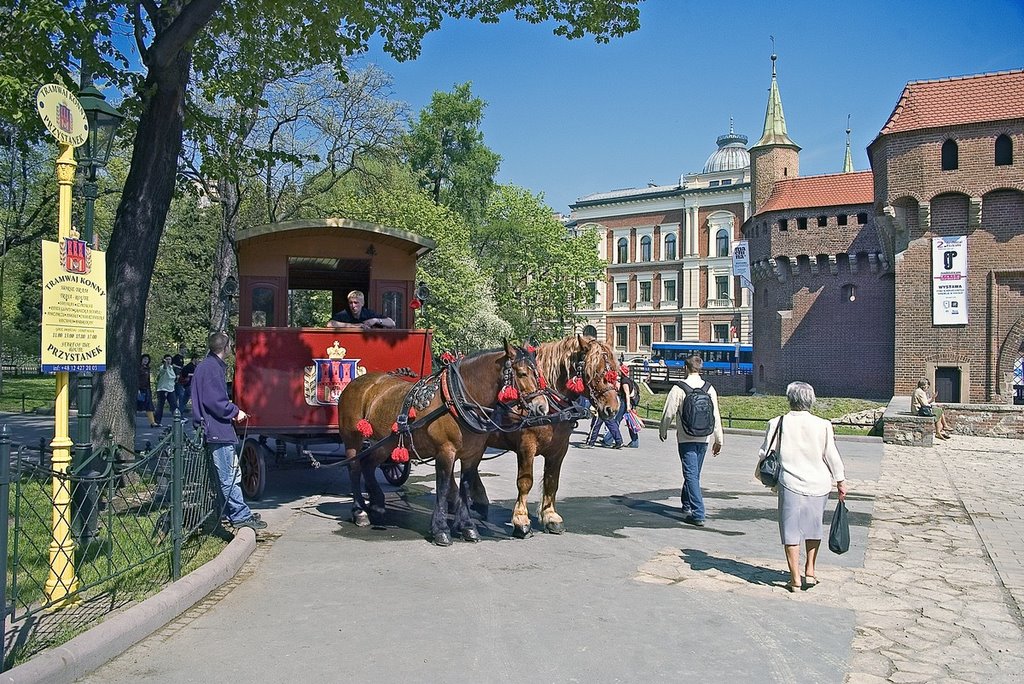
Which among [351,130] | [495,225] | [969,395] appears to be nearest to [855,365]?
[969,395]

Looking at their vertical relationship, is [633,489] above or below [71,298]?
below

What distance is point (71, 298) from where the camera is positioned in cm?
601

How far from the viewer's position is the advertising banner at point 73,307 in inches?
226

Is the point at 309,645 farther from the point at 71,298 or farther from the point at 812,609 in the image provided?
the point at 812,609

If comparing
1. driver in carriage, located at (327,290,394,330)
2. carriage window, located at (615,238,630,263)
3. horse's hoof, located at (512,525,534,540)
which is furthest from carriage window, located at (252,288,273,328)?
carriage window, located at (615,238,630,263)

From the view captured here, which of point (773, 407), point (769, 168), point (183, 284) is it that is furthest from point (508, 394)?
point (769, 168)

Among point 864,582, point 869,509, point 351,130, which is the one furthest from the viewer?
point 351,130

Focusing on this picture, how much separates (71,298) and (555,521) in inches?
219

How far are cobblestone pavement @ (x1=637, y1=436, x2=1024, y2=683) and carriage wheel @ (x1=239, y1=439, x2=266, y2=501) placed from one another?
18.5ft

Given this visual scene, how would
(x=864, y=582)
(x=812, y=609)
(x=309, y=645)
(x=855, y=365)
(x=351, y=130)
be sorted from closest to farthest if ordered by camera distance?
(x=309, y=645) < (x=812, y=609) < (x=864, y=582) < (x=351, y=130) < (x=855, y=365)

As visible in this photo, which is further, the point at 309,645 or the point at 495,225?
the point at 495,225

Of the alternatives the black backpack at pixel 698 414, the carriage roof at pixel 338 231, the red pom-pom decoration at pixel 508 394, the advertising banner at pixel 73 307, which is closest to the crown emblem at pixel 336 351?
the carriage roof at pixel 338 231

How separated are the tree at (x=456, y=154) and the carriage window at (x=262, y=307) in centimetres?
3789

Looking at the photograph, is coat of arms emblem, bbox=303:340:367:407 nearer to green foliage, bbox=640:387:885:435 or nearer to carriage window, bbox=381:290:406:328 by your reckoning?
carriage window, bbox=381:290:406:328
